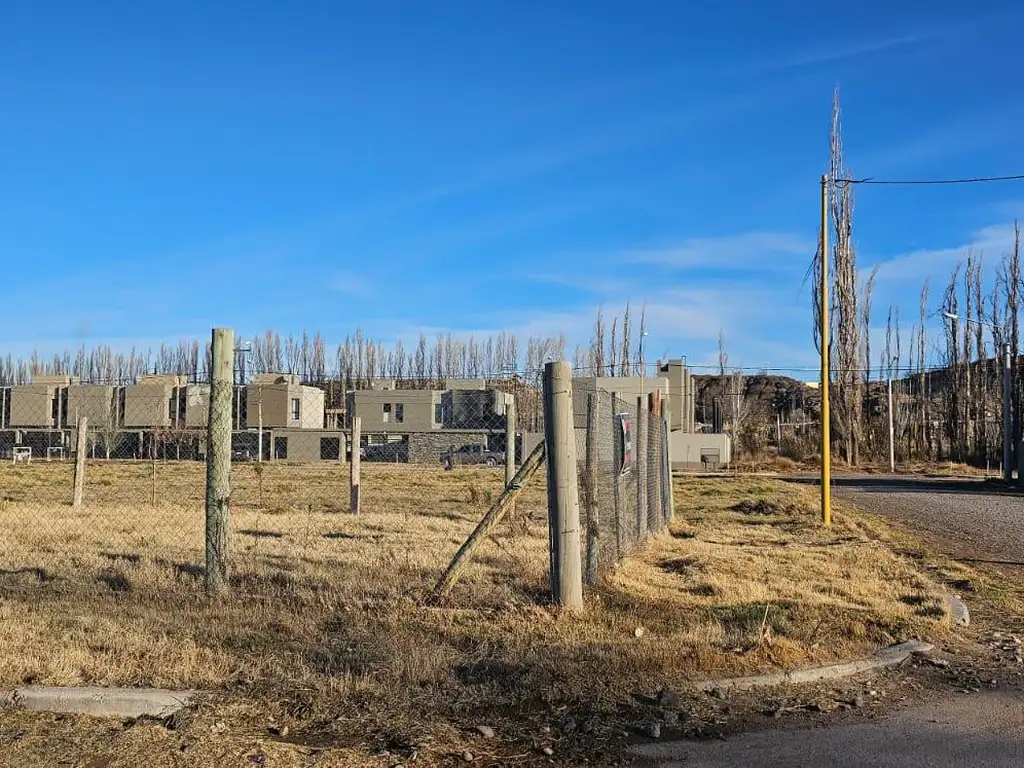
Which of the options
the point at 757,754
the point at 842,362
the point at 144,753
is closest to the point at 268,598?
the point at 144,753

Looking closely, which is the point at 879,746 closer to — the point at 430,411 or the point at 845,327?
the point at 845,327

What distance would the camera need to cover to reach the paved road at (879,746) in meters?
4.47

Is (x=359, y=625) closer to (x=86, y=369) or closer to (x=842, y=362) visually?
(x=842, y=362)

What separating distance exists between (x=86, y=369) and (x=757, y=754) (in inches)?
4259

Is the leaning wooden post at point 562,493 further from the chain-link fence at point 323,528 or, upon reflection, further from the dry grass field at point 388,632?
the chain-link fence at point 323,528

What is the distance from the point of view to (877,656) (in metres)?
6.26

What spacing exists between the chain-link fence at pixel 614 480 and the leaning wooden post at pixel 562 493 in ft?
2.47

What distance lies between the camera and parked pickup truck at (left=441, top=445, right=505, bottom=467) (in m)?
53.2

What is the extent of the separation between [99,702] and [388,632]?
1988mm

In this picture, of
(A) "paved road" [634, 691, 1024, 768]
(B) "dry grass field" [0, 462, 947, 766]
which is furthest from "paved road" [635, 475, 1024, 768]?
(B) "dry grass field" [0, 462, 947, 766]

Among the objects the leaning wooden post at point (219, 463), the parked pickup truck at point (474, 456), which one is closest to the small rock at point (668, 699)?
the leaning wooden post at point (219, 463)

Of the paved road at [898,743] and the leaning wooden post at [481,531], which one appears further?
the leaning wooden post at [481,531]

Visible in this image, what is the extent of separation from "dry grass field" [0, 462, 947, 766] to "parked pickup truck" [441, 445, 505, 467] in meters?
40.2

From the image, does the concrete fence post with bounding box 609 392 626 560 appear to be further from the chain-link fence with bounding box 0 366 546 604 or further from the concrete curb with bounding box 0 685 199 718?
the concrete curb with bounding box 0 685 199 718
